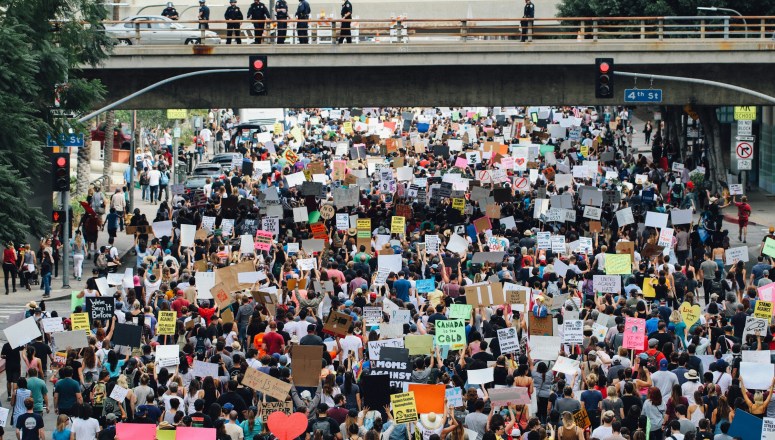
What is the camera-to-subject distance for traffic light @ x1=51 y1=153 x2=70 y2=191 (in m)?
32.9

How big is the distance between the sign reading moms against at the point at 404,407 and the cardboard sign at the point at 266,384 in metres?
1.38

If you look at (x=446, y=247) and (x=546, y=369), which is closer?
(x=546, y=369)

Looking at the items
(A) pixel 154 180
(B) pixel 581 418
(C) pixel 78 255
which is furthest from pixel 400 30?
(B) pixel 581 418

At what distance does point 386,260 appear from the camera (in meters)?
Answer: 25.6

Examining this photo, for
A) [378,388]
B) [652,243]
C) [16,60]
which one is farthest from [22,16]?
[378,388]

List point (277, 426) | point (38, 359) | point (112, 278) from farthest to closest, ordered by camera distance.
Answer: point (112, 278), point (38, 359), point (277, 426)

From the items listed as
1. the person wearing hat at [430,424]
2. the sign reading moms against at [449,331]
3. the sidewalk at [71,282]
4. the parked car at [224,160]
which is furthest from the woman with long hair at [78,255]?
the person wearing hat at [430,424]

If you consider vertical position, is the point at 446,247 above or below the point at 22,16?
below

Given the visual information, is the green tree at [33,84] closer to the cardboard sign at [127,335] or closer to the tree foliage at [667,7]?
the cardboard sign at [127,335]

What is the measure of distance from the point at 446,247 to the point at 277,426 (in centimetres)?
1305

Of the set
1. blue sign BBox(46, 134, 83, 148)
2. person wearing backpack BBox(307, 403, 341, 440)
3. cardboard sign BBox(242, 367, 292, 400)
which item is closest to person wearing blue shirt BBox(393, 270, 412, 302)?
cardboard sign BBox(242, 367, 292, 400)

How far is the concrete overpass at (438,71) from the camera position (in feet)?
127

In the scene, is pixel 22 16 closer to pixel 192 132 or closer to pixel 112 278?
pixel 112 278

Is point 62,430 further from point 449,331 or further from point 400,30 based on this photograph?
point 400,30
